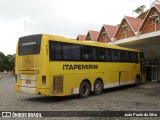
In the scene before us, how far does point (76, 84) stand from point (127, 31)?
1624cm

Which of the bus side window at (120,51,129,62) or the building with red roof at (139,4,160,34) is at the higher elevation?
the building with red roof at (139,4,160,34)

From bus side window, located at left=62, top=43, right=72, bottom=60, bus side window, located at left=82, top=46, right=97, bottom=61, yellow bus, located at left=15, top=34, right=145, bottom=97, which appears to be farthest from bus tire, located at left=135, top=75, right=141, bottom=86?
bus side window, located at left=62, top=43, right=72, bottom=60

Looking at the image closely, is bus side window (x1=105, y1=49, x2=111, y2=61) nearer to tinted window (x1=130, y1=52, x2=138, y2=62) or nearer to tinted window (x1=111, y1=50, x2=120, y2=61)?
tinted window (x1=111, y1=50, x2=120, y2=61)

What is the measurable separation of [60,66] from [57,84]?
2.98 feet

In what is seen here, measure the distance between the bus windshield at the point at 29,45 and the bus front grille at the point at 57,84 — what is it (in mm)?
1586

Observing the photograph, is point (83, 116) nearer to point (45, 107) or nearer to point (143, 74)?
point (45, 107)

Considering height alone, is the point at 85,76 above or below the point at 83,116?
above

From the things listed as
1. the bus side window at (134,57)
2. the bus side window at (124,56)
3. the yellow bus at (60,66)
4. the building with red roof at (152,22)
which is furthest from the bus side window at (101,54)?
the building with red roof at (152,22)

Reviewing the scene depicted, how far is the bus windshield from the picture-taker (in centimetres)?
1316

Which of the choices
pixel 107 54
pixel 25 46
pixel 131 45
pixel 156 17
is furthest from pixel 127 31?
pixel 25 46

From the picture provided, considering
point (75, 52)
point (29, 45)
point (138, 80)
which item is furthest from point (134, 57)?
point (29, 45)

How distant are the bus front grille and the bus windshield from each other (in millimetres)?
1586

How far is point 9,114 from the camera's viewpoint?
9.95 m

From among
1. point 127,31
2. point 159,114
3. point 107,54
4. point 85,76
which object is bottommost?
point 159,114
